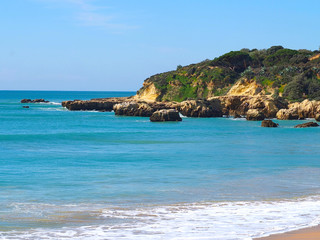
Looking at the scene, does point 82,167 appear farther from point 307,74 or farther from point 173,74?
point 173,74

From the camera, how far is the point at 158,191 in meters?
17.2

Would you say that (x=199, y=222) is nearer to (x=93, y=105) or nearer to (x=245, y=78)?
(x=245, y=78)

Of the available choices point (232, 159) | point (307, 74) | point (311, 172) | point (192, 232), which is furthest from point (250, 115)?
point (192, 232)

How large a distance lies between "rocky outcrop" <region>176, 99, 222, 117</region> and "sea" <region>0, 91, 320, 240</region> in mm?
38220

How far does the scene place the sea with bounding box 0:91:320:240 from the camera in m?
12.2

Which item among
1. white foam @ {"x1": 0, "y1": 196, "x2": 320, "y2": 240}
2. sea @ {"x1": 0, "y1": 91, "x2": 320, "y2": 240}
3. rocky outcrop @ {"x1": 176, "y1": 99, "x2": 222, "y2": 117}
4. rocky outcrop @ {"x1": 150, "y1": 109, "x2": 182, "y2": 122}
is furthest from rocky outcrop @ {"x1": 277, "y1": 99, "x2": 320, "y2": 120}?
white foam @ {"x1": 0, "y1": 196, "x2": 320, "y2": 240}

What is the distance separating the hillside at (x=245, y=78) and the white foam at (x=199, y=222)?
5923 cm

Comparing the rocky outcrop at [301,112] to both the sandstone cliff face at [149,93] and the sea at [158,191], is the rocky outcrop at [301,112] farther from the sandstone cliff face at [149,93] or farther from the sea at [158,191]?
the sandstone cliff face at [149,93]

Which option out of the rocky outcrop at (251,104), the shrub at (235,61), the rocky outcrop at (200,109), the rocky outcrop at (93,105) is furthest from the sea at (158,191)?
the shrub at (235,61)

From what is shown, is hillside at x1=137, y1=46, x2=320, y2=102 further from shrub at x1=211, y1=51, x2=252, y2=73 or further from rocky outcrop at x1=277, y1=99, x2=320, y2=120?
rocky outcrop at x1=277, y1=99, x2=320, y2=120

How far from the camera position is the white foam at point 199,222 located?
37.7 ft

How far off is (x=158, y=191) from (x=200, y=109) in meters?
56.3

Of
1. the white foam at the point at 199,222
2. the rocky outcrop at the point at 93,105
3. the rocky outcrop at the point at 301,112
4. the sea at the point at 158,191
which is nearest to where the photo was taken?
the white foam at the point at 199,222

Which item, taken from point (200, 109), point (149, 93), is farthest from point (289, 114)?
point (149, 93)
